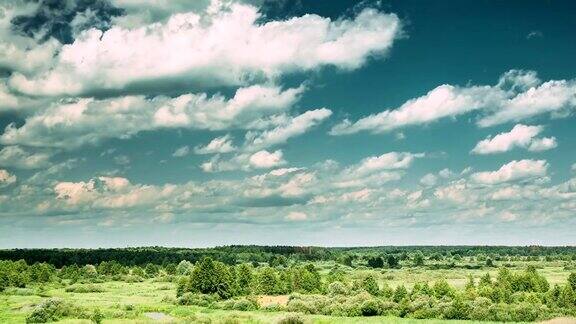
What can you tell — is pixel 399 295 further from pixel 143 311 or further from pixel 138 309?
pixel 138 309

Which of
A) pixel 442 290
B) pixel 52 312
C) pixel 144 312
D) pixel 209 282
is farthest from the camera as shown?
pixel 209 282

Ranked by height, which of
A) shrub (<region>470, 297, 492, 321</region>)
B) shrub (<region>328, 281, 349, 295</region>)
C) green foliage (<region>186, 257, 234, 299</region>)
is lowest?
shrub (<region>470, 297, 492, 321</region>)

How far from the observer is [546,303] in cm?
8338

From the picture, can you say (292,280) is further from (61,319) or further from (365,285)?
(61,319)

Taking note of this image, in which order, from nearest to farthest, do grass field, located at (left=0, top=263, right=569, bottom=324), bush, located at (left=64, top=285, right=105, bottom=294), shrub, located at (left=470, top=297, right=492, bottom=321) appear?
grass field, located at (left=0, top=263, right=569, bottom=324), shrub, located at (left=470, top=297, right=492, bottom=321), bush, located at (left=64, top=285, right=105, bottom=294)

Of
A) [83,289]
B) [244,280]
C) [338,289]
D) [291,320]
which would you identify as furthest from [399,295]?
Result: [83,289]

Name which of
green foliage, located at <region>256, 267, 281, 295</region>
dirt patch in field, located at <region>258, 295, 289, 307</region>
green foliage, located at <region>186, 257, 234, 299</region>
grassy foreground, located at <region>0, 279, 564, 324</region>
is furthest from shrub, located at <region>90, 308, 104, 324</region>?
green foliage, located at <region>256, 267, 281, 295</region>

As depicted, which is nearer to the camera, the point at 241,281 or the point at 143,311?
the point at 143,311

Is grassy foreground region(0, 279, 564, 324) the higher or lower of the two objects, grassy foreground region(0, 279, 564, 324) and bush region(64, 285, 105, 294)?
the lower

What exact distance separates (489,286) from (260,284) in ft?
137

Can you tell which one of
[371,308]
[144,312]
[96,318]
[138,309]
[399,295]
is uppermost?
[399,295]

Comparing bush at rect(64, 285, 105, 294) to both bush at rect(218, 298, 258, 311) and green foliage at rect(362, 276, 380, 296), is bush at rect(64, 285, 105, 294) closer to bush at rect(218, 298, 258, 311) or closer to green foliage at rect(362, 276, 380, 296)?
bush at rect(218, 298, 258, 311)

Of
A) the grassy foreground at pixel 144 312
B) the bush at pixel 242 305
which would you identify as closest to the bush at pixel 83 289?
the grassy foreground at pixel 144 312

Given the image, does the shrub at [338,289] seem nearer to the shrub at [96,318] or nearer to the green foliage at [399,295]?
the green foliage at [399,295]
